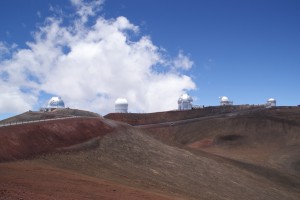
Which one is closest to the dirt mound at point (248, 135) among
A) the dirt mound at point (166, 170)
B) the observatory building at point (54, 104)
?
the dirt mound at point (166, 170)

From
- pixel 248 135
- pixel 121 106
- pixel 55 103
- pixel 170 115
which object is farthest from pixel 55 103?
pixel 248 135

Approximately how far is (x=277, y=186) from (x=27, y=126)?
111 ft

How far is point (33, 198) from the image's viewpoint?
63.5 feet

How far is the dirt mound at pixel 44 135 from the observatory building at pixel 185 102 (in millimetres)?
84750

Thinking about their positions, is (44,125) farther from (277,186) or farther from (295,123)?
(295,123)

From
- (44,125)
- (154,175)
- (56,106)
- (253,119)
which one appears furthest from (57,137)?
(56,106)

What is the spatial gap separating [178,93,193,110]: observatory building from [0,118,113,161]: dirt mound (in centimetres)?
8475

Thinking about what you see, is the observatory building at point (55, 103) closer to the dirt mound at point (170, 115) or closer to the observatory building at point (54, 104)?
the observatory building at point (54, 104)

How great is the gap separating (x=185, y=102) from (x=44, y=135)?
98786mm

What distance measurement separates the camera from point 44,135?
42.1 metres

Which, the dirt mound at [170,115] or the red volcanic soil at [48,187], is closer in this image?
the red volcanic soil at [48,187]

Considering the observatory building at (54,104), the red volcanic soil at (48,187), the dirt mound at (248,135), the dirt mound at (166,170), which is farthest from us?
the observatory building at (54,104)

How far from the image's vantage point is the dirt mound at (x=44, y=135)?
1393 inches

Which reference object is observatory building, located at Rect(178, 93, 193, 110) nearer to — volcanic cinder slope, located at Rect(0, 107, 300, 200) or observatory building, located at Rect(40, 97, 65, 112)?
observatory building, located at Rect(40, 97, 65, 112)
